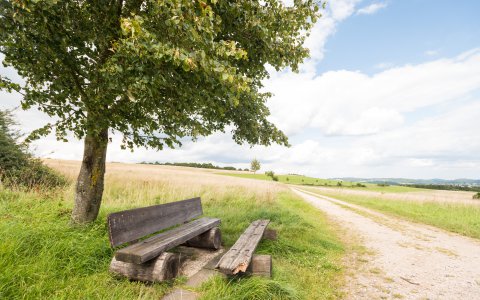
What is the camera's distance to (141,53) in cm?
355

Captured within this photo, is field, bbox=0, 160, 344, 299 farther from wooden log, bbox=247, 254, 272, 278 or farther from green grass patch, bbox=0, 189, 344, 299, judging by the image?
wooden log, bbox=247, 254, 272, 278

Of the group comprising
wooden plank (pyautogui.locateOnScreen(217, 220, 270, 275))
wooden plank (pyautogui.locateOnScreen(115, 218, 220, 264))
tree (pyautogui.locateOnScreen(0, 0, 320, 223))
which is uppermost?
tree (pyautogui.locateOnScreen(0, 0, 320, 223))

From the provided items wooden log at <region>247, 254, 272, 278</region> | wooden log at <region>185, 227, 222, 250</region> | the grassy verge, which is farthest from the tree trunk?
the grassy verge

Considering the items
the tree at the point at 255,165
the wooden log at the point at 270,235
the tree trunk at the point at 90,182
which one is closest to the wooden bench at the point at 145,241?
the wooden log at the point at 270,235

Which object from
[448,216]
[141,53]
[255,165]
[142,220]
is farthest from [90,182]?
[255,165]

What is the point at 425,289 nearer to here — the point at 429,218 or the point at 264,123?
the point at 264,123

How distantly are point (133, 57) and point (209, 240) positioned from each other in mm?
3912

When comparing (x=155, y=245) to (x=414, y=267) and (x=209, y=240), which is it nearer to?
(x=209, y=240)

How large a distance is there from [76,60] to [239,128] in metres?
4.44

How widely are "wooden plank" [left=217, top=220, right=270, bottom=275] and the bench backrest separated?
5.09ft

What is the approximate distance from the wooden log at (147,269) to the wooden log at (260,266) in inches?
47.9

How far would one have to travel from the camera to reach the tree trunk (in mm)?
5777

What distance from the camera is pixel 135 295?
352 cm

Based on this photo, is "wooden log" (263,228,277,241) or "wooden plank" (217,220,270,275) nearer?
"wooden plank" (217,220,270,275)
